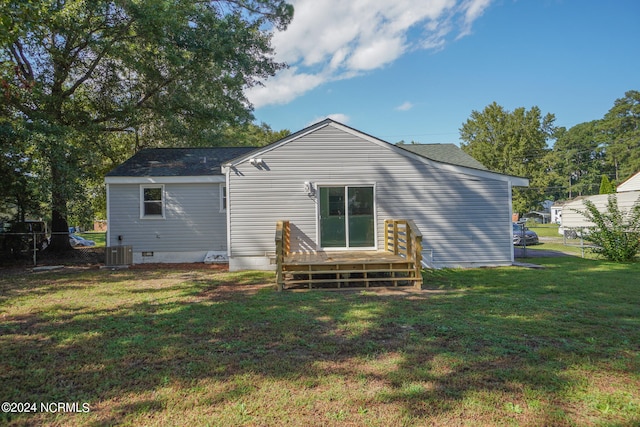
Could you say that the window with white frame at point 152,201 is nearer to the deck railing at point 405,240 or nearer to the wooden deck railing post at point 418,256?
the deck railing at point 405,240

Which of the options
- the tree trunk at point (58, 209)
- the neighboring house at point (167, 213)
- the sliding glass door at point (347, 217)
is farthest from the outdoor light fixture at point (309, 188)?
the tree trunk at point (58, 209)

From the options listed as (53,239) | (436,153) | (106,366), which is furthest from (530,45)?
(53,239)

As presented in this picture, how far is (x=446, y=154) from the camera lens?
1276 centimetres

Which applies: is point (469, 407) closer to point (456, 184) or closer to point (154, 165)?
point (456, 184)

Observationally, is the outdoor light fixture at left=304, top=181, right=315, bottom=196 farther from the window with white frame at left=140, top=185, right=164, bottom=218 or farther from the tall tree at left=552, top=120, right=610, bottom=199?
the tall tree at left=552, top=120, right=610, bottom=199

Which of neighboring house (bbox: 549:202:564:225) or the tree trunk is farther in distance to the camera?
neighboring house (bbox: 549:202:564:225)

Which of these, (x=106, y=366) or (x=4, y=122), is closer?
(x=106, y=366)

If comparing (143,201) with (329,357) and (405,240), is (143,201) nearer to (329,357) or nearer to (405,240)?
(405,240)

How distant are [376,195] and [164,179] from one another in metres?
7.08

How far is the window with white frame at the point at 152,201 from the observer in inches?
446

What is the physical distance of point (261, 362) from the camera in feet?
11.0

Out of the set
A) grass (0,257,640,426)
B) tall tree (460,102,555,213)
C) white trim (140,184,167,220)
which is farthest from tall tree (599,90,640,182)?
white trim (140,184,167,220)

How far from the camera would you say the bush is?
34.5 ft

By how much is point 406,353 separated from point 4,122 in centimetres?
1300
